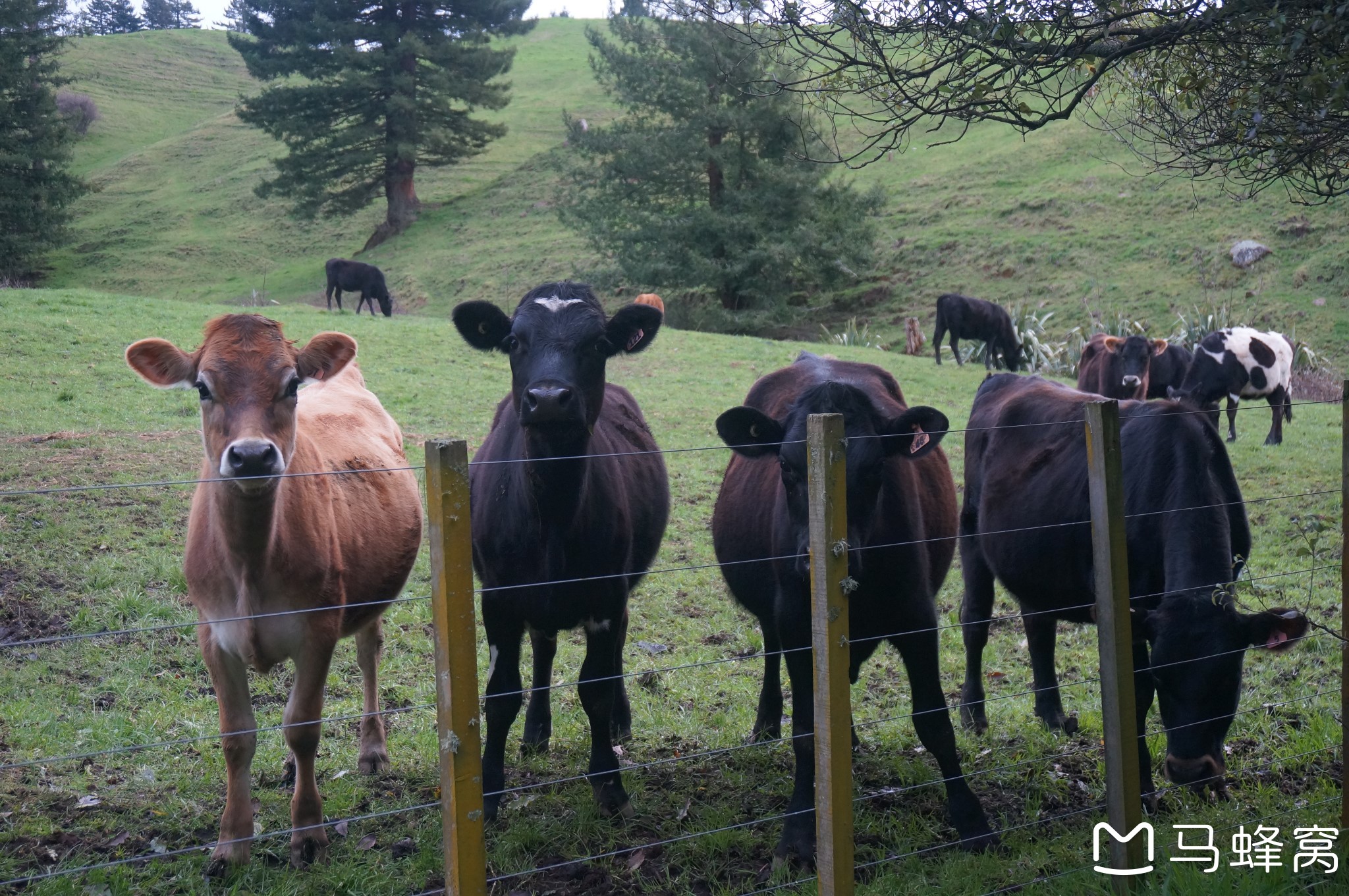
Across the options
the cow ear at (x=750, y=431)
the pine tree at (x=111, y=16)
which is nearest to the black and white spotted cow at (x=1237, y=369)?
the cow ear at (x=750, y=431)

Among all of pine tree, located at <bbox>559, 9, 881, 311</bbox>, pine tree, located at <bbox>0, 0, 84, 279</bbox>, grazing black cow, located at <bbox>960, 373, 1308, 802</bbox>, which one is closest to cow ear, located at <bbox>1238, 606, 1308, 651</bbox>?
grazing black cow, located at <bbox>960, 373, 1308, 802</bbox>

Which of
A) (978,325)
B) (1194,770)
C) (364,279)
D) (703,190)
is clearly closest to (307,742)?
(1194,770)

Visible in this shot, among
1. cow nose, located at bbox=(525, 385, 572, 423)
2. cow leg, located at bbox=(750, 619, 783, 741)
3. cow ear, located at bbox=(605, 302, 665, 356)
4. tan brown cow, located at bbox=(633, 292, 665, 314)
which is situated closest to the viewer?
cow nose, located at bbox=(525, 385, 572, 423)

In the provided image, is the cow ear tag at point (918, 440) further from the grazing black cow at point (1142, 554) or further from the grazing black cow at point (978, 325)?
the grazing black cow at point (978, 325)

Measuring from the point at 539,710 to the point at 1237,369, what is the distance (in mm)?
14354

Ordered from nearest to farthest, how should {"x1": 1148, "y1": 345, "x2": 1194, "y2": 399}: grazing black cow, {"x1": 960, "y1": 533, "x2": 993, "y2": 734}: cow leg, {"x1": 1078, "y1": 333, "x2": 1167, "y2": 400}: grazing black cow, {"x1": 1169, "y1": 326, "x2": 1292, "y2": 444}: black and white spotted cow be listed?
{"x1": 960, "y1": 533, "x2": 993, "y2": 734}: cow leg, {"x1": 1078, "y1": 333, "x2": 1167, "y2": 400}: grazing black cow, {"x1": 1169, "y1": 326, "x2": 1292, "y2": 444}: black and white spotted cow, {"x1": 1148, "y1": 345, "x2": 1194, "y2": 399}: grazing black cow

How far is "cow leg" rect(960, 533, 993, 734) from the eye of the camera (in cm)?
617

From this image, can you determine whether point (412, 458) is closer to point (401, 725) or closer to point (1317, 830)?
point (401, 725)

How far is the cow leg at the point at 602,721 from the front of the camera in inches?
181

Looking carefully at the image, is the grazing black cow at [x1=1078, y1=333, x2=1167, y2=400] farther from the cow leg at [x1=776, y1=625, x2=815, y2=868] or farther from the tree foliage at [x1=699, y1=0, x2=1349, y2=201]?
the cow leg at [x1=776, y1=625, x2=815, y2=868]

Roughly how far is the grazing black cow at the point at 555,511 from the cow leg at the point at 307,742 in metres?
0.71

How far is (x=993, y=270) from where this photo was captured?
29.7 meters

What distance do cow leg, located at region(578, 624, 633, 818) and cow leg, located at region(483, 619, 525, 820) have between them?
32cm

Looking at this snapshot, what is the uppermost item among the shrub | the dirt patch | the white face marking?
the shrub
